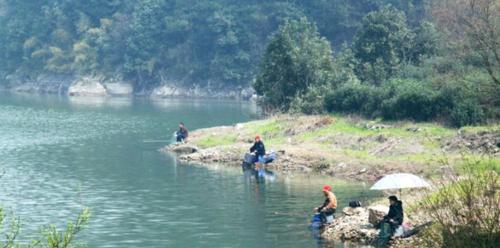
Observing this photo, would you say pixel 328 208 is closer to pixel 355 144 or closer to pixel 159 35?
pixel 355 144

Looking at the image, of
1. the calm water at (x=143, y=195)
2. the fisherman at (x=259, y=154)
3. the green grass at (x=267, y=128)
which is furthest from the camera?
the green grass at (x=267, y=128)

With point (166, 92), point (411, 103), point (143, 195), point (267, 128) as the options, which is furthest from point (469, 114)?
point (166, 92)

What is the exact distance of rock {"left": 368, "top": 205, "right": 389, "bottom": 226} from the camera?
112 feet

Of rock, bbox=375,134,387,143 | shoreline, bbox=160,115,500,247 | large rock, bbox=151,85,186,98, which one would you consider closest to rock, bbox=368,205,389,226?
shoreline, bbox=160,115,500,247

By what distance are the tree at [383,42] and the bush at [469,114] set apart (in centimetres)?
2467

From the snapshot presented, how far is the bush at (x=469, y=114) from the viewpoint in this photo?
53656 mm

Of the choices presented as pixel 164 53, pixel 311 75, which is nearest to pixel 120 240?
pixel 311 75

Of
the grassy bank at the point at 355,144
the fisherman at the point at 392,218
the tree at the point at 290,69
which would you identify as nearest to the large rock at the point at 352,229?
the fisherman at the point at 392,218

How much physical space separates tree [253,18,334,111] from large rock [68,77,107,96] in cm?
8745

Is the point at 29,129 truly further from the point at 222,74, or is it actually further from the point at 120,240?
the point at 222,74

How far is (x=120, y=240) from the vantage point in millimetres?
35281

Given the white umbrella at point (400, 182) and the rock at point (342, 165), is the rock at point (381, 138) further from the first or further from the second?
the white umbrella at point (400, 182)

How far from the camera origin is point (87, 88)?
170 metres

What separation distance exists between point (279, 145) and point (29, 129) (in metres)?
35.8
